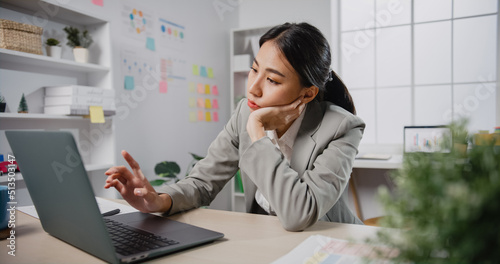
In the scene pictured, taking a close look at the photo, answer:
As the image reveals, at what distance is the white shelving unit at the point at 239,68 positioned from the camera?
3.59m

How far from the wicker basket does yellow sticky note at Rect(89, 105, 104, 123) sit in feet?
1.22

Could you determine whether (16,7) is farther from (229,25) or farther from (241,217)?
(229,25)

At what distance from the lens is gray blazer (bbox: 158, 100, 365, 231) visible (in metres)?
0.90

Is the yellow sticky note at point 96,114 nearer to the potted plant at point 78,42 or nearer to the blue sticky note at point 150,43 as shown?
the potted plant at point 78,42

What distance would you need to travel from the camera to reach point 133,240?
2.42 feet

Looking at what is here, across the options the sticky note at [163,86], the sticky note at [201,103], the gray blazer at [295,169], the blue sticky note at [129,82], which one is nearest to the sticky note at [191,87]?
the sticky note at [201,103]

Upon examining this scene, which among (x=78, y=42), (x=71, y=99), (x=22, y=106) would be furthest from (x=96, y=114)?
(x=78, y=42)

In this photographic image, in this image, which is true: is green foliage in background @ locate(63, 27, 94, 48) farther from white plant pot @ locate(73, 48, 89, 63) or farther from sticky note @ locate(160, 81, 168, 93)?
sticky note @ locate(160, 81, 168, 93)

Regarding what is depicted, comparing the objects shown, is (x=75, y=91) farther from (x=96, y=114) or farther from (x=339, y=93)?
(x=339, y=93)

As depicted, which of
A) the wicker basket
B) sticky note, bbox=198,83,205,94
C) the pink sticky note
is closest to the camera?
the wicker basket

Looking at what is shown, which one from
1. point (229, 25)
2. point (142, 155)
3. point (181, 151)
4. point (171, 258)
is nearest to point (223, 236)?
point (171, 258)

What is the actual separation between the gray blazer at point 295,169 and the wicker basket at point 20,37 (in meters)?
1.13

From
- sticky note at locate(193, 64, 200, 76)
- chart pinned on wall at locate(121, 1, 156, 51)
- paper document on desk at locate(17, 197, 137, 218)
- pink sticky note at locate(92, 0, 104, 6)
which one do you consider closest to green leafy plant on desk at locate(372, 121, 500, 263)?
paper document on desk at locate(17, 197, 137, 218)

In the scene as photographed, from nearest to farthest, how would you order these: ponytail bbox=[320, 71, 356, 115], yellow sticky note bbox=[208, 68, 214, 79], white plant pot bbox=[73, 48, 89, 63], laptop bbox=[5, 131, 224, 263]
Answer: laptop bbox=[5, 131, 224, 263] → ponytail bbox=[320, 71, 356, 115] → white plant pot bbox=[73, 48, 89, 63] → yellow sticky note bbox=[208, 68, 214, 79]
